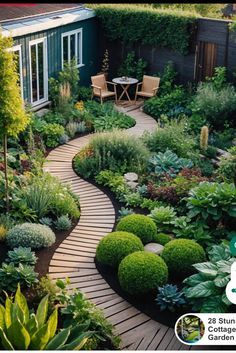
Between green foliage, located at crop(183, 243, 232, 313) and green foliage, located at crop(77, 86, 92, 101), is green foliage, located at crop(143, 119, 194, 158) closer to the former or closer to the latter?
green foliage, located at crop(77, 86, 92, 101)

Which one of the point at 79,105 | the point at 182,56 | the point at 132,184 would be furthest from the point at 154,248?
the point at 182,56

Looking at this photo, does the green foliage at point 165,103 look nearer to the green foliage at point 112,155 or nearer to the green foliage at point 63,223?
the green foliage at point 112,155

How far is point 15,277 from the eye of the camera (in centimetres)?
562

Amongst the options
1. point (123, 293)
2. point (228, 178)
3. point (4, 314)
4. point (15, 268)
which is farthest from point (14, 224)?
point (228, 178)

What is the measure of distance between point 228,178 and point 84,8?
27.0ft

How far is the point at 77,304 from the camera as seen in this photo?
5078 millimetres

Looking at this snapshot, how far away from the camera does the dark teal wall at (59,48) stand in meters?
11.4

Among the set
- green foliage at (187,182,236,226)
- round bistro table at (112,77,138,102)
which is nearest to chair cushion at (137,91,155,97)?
round bistro table at (112,77,138,102)

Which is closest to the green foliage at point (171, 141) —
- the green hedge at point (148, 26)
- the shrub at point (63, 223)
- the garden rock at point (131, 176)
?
the garden rock at point (131, 176)

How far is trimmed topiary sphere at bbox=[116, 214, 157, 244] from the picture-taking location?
6520 mm

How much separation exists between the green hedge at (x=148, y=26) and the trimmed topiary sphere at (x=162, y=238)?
7590 millimetres

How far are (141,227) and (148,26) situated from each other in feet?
27.5

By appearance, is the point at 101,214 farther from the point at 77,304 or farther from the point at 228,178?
the point at 77,304

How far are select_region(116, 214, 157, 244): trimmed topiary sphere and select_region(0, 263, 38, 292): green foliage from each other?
1.44 meters
